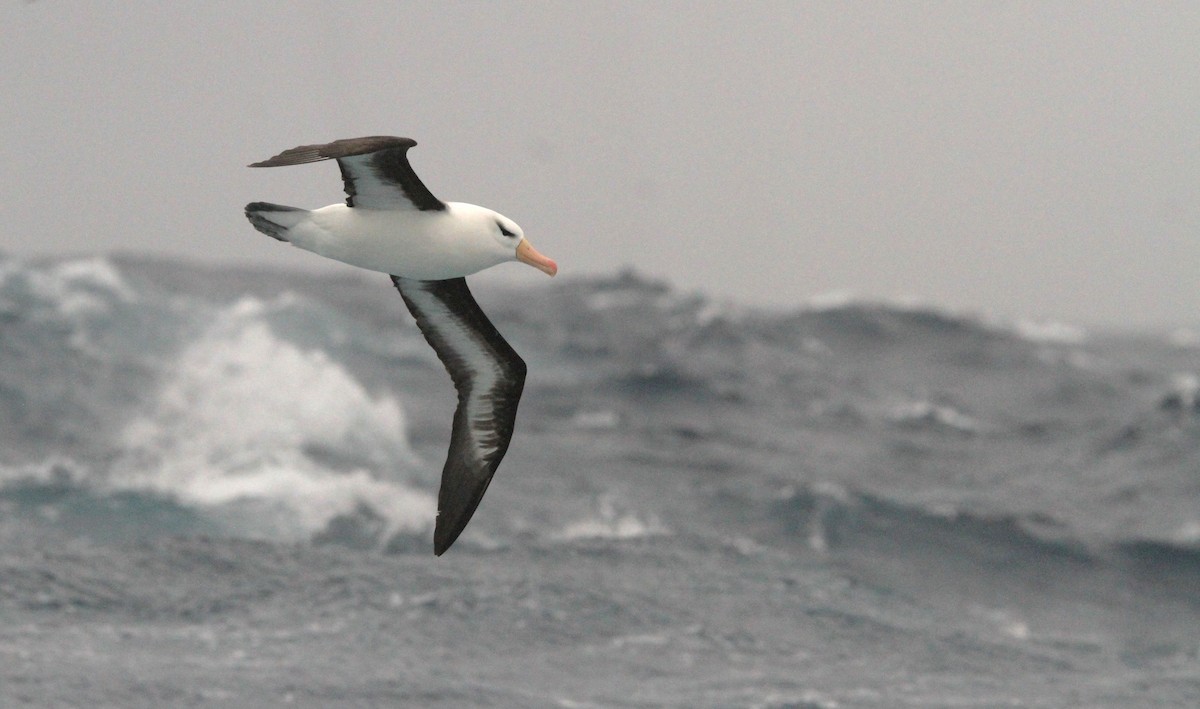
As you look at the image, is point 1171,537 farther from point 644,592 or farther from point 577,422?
point 577,422

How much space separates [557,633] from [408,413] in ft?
57.4

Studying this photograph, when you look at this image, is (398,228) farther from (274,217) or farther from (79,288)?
(79,288)

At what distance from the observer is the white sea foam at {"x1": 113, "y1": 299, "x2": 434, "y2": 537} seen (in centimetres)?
2458

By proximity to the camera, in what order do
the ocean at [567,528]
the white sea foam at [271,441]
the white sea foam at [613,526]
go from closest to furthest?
the ocean at [567,528]
the white sea foam at [613,526]
the white sea foam at [271,441]

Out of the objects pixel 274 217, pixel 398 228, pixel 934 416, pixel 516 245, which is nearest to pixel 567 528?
pixel 516 245

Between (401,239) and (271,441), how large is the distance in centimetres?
2066

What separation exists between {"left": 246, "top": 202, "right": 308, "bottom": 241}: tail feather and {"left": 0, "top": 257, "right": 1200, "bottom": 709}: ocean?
7.50 meters

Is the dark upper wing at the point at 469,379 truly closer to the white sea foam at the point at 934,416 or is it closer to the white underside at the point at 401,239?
the white underside at the point at 401,239

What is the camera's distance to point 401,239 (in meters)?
9.41

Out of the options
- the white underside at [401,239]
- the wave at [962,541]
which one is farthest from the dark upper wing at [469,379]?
the wave at [962,541]

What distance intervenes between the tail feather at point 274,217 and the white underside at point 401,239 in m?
0.05

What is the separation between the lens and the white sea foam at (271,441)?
24.6 m

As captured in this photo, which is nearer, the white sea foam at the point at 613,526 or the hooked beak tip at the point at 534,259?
the hooked beak tip at the point at 534,259

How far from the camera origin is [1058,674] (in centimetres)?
1956
